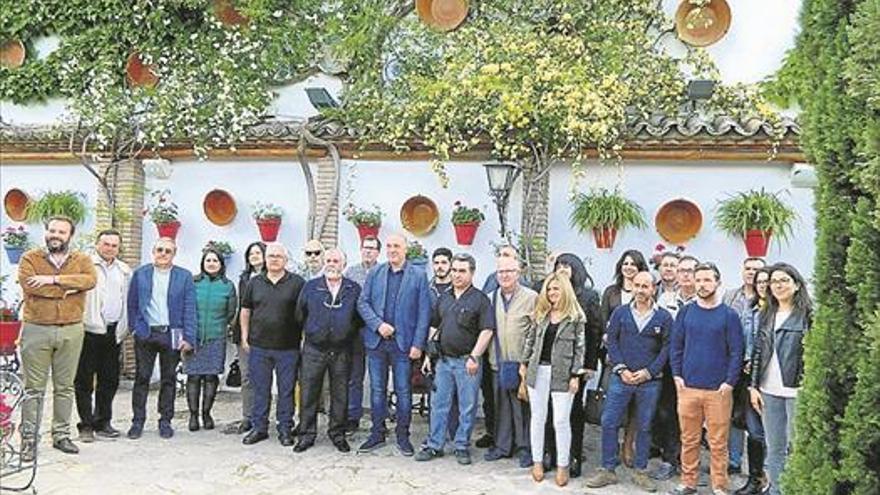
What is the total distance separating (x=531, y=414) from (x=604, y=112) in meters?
3.34

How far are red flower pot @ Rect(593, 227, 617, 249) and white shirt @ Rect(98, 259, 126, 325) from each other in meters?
4.91

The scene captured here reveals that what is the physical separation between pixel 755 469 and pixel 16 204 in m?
10.3

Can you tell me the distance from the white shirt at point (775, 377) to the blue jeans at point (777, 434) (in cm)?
4

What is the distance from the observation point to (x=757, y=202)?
328 inches

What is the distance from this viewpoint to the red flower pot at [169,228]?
1039 cm

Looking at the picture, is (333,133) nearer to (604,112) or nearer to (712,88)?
(604,112)

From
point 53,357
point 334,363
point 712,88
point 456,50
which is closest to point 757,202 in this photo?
point 712,88


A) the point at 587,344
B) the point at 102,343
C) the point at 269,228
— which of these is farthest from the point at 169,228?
the point at 587,344

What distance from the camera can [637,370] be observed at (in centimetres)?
616

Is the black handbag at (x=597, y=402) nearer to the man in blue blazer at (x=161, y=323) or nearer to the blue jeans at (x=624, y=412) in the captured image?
the blue jeans at (x=624, y=412)

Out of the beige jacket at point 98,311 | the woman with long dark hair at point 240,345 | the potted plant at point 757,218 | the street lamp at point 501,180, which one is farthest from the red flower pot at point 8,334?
the potted plant at point 757,218

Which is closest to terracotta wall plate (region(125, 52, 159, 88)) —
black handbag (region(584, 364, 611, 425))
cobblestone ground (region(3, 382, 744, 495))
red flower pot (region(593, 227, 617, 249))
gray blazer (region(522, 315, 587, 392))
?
cobblestone ground (region(3, 382, 744, 495))

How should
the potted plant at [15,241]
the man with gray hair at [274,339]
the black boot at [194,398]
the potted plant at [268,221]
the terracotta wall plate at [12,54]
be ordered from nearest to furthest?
the man with gray hair at [274,339], the black boot at [194,398], the potted plant at [268,221], the potted plant at [15,241], the terracotta wall plate at [12,54]

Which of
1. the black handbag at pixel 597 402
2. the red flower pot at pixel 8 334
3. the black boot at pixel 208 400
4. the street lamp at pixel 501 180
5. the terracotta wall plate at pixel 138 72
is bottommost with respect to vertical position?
the black boot at pixel 208 400
